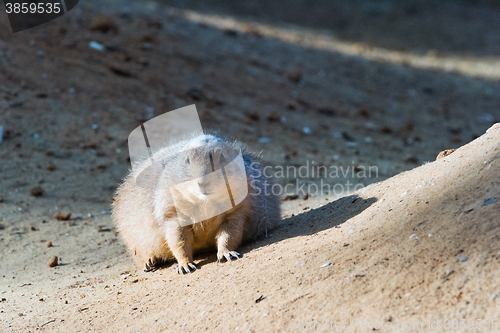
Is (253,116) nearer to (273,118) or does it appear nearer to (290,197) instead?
(273,118)

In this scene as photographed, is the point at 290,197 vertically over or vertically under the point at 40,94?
over

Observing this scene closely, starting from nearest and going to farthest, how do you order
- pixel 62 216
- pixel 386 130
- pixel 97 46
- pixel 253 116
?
pixel 62 216 < pixel 253 116 < pixel 386 130 < pixel 97 46

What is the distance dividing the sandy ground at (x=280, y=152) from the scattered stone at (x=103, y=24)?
0.14 metres

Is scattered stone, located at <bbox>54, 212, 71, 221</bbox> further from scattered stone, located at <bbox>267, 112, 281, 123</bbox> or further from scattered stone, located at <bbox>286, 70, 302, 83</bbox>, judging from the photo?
scattered stone, located at <bbox>286, 70, 302, 83</bbox>

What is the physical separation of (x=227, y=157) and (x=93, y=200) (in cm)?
319

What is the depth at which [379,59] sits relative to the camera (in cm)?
1341

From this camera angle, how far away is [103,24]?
33.8 feet

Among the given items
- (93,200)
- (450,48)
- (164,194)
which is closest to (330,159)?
(93,200)

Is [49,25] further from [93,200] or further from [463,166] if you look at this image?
[463,166]

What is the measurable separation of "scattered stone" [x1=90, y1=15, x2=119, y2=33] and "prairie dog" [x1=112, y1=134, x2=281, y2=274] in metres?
6.57

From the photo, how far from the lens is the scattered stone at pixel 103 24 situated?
10.3 meters

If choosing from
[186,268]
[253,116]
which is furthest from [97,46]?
[186,268]

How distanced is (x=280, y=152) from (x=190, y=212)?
169 inches

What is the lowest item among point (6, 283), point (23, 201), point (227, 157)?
point (23, 201)
